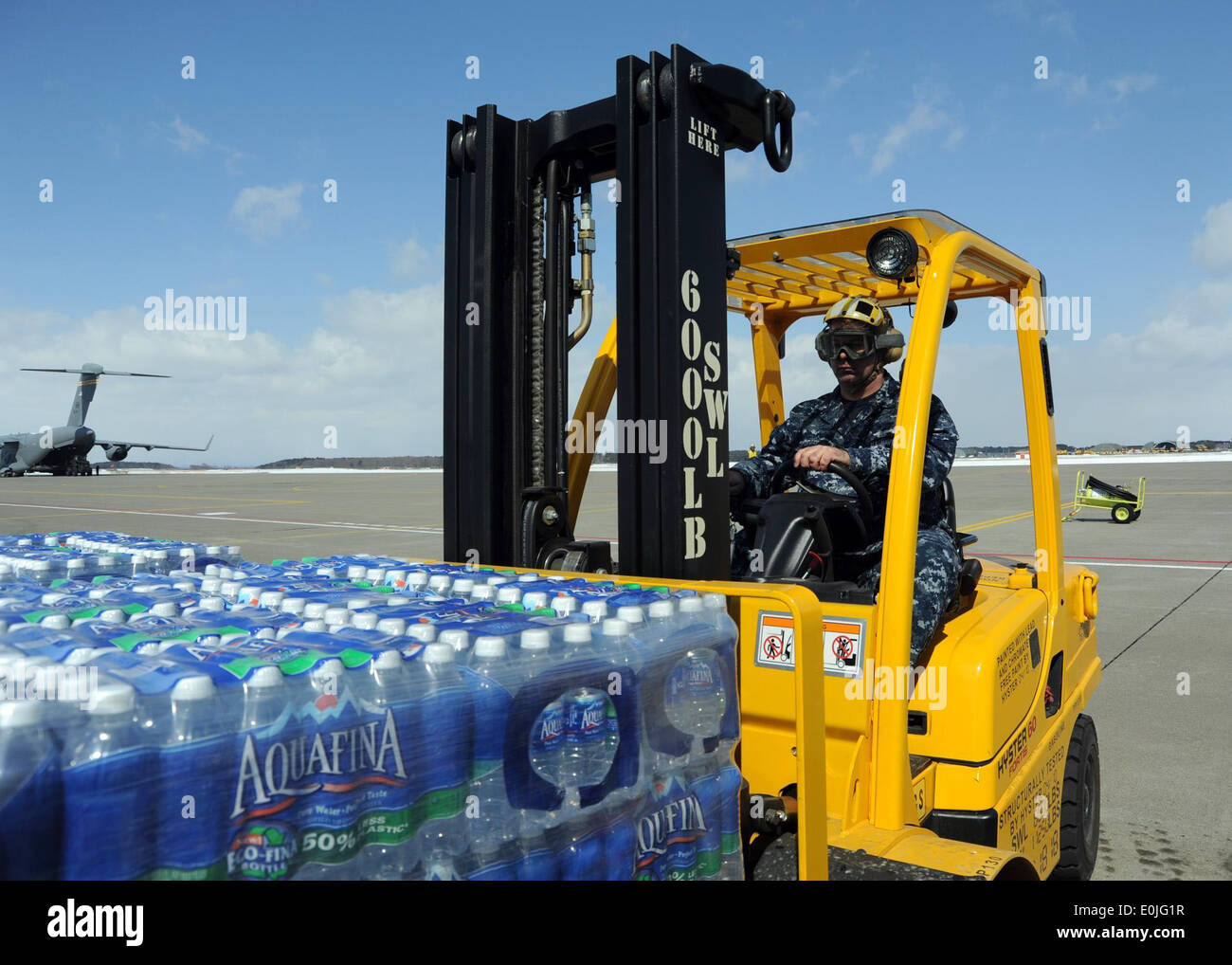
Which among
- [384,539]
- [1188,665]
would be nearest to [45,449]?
[384,539]

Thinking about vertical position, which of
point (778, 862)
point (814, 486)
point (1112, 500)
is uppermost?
point (814, 486)

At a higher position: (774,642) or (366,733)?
(366,733)

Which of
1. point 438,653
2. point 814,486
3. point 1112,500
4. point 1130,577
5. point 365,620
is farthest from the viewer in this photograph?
point 1112,500

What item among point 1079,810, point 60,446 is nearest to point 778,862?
point 1079,810

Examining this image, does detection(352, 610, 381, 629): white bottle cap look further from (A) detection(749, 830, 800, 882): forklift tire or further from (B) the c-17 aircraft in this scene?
(B) the c-17 aircraft

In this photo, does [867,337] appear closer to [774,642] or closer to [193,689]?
[774,642]

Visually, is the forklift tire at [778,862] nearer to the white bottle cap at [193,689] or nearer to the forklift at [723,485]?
the forklift at [723,485]

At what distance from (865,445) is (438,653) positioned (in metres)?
2.48

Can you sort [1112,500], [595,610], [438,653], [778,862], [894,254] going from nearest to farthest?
1. [438,653]
2. [595,610]
3. [778,862]
4. [894,254]
5. [1112,500]

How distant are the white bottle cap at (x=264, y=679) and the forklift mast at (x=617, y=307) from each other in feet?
4.93

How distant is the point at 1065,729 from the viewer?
402cm

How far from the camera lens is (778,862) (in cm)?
224
